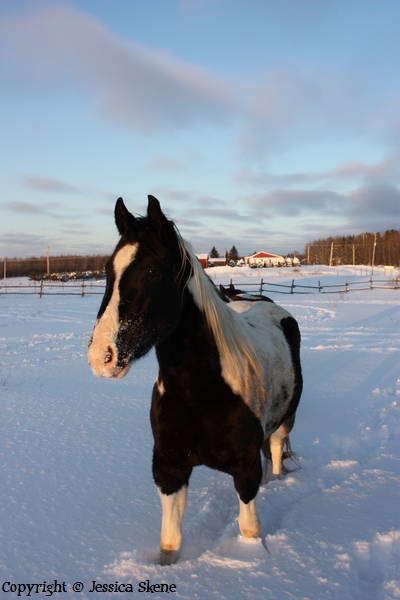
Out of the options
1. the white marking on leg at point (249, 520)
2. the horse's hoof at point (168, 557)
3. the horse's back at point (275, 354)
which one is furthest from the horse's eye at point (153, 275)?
the horse's hoof at point (168, 557)

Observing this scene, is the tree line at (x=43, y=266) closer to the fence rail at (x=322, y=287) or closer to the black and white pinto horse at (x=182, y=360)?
the fence rail at (x=322, y=287)

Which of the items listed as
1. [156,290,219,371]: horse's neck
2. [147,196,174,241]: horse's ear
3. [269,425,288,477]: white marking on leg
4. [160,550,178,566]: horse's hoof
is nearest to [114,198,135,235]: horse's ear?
[147,196,174,241]: horse's ear

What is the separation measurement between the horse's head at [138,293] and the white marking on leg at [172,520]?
33.0 inches

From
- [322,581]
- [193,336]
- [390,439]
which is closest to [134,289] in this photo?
[193,336]

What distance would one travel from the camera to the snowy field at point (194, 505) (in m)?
1.96

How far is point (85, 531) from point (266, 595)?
112 centimetres

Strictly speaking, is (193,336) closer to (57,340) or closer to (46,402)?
(46,402)

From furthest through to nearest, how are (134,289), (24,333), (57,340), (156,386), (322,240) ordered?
(322,240) < (24,333) < (57,340) < (156,386) < (134,289)

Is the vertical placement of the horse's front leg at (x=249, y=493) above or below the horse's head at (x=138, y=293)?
below

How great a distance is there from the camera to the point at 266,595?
5.97 feet

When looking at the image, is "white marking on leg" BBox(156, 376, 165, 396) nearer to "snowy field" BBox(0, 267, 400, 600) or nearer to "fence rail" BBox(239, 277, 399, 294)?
"snowy field" BBox(0, 267, 400, 600)

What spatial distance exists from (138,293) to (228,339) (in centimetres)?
60

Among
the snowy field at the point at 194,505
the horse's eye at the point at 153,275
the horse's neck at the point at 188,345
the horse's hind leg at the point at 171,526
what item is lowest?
the snowy field at the point at 194,505

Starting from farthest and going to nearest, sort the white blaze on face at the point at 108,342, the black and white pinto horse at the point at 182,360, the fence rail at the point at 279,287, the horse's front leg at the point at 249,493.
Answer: the fence rail at the point at 279,287, the horse's front leg at the point at 249,493, the black and white pinto horse at the point at 182,360, the white blaze on face at the point at 108,342
